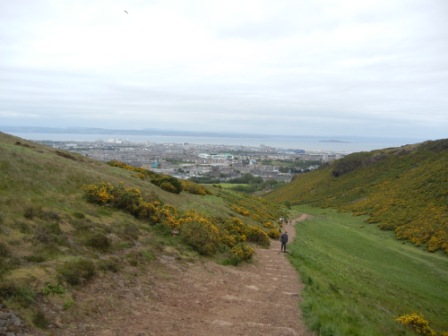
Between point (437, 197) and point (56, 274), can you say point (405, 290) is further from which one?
point (437, 197)

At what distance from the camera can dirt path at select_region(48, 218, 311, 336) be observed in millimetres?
8734

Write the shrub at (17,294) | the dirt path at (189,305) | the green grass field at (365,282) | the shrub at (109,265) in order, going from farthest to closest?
the green grass field at (365,282)
the shrub at (109,265)
the dirt path at (189,305)
the shrub at (17,294)

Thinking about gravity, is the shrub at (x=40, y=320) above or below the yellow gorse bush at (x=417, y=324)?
above

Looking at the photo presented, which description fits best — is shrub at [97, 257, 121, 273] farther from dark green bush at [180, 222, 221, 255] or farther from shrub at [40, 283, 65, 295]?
dark green bush at [180, 222, 221, 255]

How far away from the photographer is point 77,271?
9789 millimetres

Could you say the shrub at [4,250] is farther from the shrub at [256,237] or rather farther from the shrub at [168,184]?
the shrub at [168,184]

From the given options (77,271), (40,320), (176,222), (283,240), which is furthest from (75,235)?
(283,240)

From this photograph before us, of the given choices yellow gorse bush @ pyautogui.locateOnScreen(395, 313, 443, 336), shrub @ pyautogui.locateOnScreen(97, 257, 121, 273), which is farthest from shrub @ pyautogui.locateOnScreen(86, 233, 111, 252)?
yellow gorse bush @ pyautogui.locateOnScreen(395, 313, 443, 336)

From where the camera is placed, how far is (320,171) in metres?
95.0

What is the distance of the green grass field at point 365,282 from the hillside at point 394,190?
356 cm

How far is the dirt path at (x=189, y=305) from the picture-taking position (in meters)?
8.73

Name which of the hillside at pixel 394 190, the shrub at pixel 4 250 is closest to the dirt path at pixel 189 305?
the shrub at pixel 4 250

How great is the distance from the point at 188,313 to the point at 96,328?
2.94 m

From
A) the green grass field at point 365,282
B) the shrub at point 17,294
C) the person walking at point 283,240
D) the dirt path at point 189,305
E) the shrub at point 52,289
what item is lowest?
the green grass field at point 365,282
